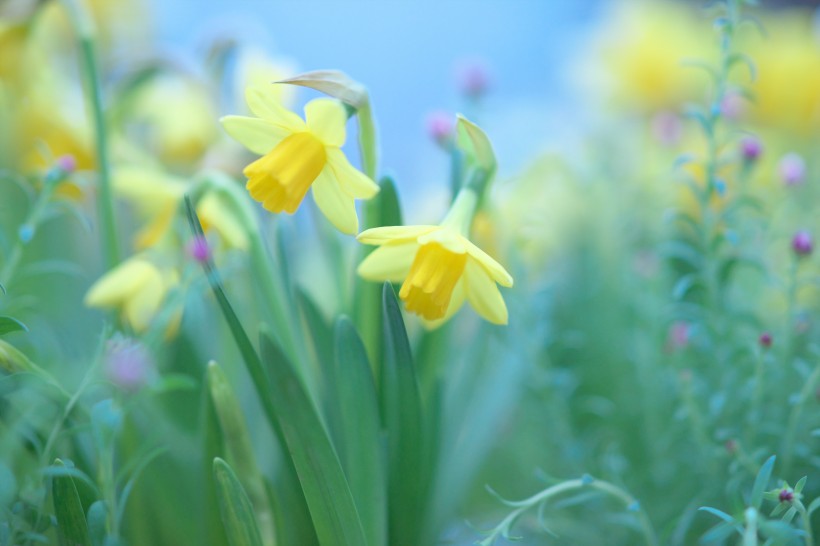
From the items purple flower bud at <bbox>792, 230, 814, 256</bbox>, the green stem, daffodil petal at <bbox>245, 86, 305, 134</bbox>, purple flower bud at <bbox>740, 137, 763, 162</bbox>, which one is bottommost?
purple flower bud at <bbox>792, 230, 814, 256</bbox>

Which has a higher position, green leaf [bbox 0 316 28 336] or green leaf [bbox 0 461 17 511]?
green leaf [bbox 0 316 28 336]

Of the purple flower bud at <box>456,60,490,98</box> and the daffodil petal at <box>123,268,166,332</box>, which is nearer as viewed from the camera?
the daffodil petal at <box>123,268,166,332</box>

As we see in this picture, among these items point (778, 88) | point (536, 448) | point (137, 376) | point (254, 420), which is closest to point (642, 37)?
point (778, 88)

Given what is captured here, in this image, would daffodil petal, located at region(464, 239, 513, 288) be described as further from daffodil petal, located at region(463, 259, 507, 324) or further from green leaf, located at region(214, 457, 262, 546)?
green leaf, located at region(214, 457, 262, 546)

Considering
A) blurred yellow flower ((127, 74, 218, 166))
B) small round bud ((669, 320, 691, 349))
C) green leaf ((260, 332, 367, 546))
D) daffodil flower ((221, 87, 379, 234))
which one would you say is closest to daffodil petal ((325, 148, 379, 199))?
daffodil flower ((221, 87, 379, 234))

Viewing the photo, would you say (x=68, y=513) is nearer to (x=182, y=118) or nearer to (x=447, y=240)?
(x=447, y=240)

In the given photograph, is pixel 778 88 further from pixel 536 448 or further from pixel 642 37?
pixel 536 448

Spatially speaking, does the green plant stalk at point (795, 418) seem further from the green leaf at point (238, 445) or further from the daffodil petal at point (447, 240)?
the green leaf at point (238, 445)
